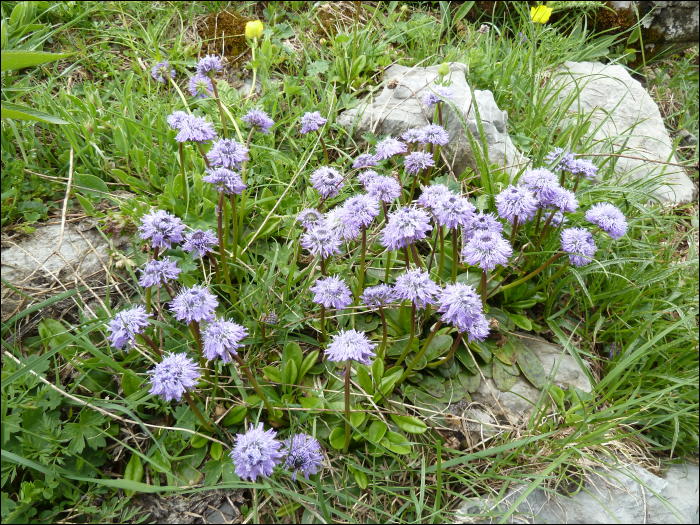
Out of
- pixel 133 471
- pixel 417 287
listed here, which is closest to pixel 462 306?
pixel 417 287

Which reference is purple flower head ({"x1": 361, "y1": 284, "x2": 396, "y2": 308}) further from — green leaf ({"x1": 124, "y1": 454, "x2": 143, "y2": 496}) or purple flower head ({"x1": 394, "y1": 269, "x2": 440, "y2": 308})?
green leaf ({"x1": 124, "y1": 454, "x2": 143, "y2": 496})

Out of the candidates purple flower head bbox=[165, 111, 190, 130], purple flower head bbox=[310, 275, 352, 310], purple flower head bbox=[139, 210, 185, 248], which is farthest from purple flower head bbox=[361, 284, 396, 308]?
purple flower head bbox=[165, 111, 190, 130]

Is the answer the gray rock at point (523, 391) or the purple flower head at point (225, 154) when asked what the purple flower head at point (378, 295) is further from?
the purple flower head at point (225, 154)

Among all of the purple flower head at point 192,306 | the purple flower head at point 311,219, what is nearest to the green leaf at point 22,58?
the purple flower head at point 192,306

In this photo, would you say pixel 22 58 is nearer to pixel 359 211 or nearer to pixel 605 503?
pixel 359 211

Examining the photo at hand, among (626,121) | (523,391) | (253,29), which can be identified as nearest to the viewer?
(523,391)

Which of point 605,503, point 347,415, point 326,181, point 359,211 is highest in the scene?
point 359,211
